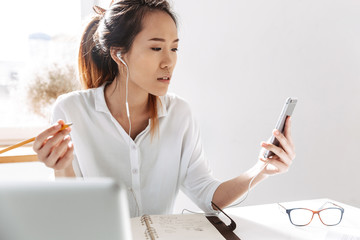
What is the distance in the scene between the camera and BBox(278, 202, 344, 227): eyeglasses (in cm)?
86

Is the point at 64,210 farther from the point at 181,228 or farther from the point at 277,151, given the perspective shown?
the point at 277,151

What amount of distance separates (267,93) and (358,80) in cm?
52

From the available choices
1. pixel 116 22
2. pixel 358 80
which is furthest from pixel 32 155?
pixel 358 80

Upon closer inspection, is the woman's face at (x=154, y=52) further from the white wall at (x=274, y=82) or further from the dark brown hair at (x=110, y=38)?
the white wall at (x=274, y=82)

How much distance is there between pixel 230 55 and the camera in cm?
176

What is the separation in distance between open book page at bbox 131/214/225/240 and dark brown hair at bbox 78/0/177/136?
0.41 meters

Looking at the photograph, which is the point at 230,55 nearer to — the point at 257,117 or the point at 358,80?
the point at 257,117

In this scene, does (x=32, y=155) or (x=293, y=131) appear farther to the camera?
(x=293, y=131)

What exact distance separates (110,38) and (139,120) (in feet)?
0.98

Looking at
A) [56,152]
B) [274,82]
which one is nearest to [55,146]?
[56,152]

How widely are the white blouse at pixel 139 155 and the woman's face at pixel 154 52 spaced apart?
15 cm

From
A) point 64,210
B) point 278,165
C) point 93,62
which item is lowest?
point 278,165

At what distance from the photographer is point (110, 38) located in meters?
1.15

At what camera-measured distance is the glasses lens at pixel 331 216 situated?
→ 0.87 metres
